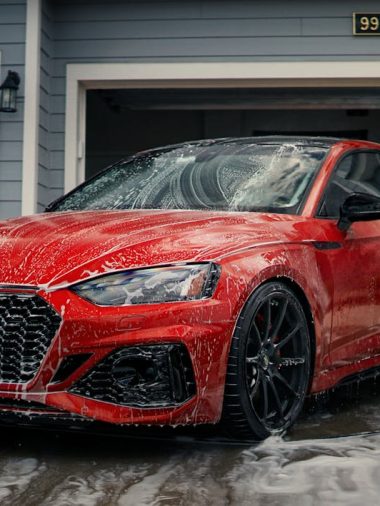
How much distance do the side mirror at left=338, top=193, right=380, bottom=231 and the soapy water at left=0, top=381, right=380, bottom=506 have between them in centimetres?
94

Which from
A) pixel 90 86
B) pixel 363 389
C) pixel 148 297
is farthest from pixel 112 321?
pixel 90 86

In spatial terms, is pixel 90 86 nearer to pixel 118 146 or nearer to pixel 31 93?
pixel 31 93

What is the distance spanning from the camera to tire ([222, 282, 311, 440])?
315 centimetres

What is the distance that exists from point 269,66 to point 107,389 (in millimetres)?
6068

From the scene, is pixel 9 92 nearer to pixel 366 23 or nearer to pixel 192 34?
pixel 192 34

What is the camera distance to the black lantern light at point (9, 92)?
8.09 metres

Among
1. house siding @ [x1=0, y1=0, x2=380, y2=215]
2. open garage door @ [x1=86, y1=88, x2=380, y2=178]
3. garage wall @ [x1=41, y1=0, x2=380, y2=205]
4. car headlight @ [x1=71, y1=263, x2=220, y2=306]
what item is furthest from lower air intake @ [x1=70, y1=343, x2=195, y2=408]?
open garage door @ [x1=86, y1=88, x2=380, y2=178]

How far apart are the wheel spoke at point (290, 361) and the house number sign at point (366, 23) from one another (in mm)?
5715

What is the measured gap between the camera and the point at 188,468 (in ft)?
9.69

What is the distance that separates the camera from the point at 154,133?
14.7 meters

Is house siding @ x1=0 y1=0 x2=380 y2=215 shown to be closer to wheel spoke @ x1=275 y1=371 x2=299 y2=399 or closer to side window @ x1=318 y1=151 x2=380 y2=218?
side window @ x1=318 y1=151 x2=380 y2=218

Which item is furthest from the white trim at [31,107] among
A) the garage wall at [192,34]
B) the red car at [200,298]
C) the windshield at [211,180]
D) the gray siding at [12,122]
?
the red car at [200,298]

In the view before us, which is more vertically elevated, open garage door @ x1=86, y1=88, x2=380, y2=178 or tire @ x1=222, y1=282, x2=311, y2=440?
open garage door @ x1=86, y1=88, x2=380, y2=178

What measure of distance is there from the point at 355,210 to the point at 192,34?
5.10 m
